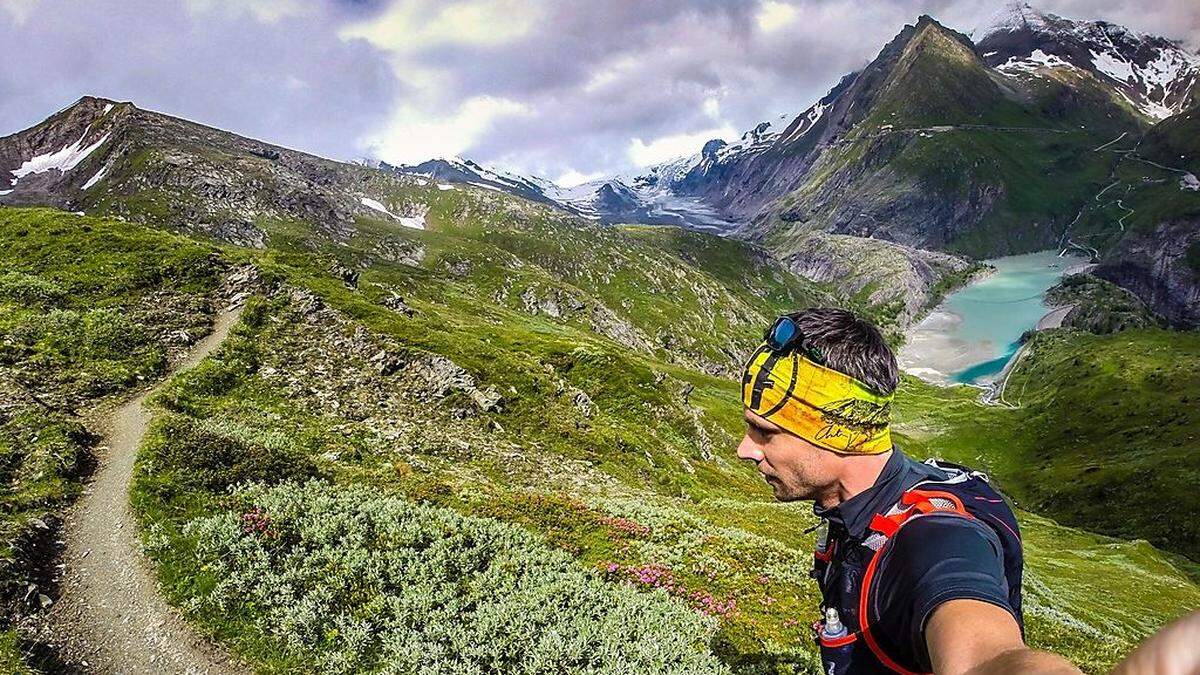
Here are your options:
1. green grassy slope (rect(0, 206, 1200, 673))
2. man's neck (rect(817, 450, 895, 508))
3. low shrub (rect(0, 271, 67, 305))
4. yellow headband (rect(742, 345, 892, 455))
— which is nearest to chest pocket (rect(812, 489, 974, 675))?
man's neck (rect(817, 450, 895, 508))

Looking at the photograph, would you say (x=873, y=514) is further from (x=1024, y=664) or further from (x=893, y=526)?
(x=1024, y=664)

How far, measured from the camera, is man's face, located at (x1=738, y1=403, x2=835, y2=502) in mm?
6156

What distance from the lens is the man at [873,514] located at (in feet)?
14.0

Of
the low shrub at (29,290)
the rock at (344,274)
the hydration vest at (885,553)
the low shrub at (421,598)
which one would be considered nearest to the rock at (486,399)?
the low shrub at (421,598)

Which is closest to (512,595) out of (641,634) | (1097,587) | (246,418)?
(641,634)

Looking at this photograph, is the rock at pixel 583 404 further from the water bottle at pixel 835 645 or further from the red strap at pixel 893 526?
the red strap at pixel 893 526

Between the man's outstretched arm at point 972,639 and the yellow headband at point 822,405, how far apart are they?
1.98m

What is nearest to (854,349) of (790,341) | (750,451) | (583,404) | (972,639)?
(790,341)

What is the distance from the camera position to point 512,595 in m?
14.3

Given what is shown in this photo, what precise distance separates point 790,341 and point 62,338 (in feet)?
133

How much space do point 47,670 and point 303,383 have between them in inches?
890

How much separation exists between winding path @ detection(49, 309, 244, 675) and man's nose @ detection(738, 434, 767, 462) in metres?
12.5

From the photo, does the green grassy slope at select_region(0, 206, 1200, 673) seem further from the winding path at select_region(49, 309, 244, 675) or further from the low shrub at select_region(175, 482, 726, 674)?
the winding path at select_region(49, 309, 244, 675)

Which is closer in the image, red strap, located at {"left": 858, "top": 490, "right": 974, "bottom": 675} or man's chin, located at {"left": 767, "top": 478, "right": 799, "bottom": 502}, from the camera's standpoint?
red strap, located at {"left": 858, "top": 490, "right": 974, "bottom": 675}
